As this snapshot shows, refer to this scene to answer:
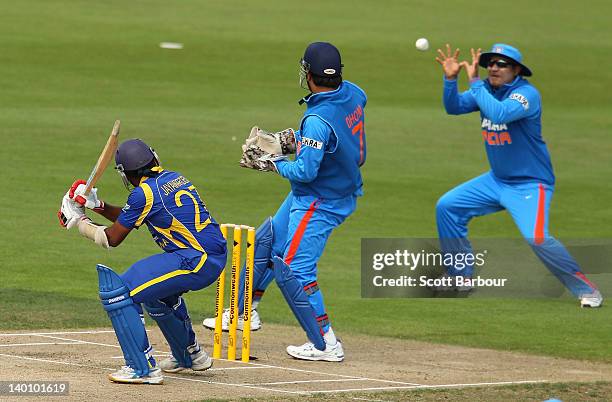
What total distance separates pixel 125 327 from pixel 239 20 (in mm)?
27569

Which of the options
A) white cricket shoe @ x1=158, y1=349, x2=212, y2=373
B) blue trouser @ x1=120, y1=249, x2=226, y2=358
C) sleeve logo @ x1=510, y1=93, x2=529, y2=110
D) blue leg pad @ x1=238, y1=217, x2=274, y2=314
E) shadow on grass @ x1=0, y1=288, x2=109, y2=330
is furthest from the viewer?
sleeve logo @ x1=510, y1=93, x2=529, y2=110

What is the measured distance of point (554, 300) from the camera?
1426 cm

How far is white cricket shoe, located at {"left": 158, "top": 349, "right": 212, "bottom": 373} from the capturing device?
9.98 m

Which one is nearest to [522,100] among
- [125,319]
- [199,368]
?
[199,368]

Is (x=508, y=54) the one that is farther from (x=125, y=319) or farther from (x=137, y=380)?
(x=137, y=380)

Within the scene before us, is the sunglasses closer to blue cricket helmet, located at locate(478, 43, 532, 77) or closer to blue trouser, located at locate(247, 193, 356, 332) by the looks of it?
blue cricket helmet, located at locate(478, 43, 532, 77)

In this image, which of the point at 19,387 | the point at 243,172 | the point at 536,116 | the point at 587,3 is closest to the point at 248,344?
the point at 19,387

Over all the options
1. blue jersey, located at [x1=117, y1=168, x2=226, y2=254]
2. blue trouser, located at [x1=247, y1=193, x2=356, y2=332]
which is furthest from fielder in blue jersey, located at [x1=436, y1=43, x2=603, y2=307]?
blue jersey, located at [x1=117, y1=168, x2=226, y2=254]

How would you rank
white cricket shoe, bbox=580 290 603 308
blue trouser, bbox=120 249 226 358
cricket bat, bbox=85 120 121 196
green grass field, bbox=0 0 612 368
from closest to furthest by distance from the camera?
blue trouser, bbox=120 249 226 358, cricket bat, bbox=85 120 121 196, green grass field, bbox=0 0 612 368, white cricket shoe, bbox=580 290 603 308

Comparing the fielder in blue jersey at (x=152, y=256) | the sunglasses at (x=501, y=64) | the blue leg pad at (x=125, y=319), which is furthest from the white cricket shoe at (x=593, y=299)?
the blue leg pad at (x=125, y=319)

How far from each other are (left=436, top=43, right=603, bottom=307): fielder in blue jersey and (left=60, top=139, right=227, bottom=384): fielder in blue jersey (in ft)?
13.7

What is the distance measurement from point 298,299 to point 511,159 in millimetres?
3458

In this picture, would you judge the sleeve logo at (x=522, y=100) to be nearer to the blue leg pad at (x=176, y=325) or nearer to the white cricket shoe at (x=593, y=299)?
the white cricket shoe at (x=593, y=299)

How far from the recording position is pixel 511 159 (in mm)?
13336
